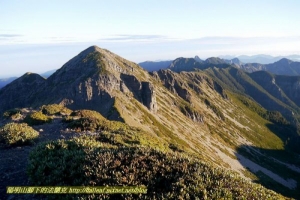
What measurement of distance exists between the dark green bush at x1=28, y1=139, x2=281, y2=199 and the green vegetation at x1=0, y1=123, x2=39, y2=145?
22.6 feet

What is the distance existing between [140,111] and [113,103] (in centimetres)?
2505

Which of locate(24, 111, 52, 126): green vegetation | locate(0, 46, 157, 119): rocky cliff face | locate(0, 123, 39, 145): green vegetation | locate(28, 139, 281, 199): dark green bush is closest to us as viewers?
locate(28, 139, 281, 199): dark green bush

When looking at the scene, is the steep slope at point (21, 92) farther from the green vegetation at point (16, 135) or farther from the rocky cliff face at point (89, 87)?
the green vegetation at point (16, 135)

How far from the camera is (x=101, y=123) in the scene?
3039 cm

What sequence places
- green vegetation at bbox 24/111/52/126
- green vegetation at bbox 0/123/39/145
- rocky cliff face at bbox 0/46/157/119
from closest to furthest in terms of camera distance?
green vegetation at bbox 0/123/39/145, green vegetation at bbox 24/111/52/126, rocky cliff face at bbox 0/46/157/119

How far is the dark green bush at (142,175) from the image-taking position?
36.8 feet

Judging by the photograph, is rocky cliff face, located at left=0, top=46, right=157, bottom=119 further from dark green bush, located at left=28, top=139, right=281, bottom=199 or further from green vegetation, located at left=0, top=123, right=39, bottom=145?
dark green bush, located at left=28, top=139, right=281, bottom=199

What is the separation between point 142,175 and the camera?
41.1 feet

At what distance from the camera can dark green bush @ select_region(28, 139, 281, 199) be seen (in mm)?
11205

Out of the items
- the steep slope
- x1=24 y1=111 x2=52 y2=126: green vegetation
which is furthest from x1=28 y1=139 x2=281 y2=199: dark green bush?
the steep slope

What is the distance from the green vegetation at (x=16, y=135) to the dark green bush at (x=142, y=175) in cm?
690

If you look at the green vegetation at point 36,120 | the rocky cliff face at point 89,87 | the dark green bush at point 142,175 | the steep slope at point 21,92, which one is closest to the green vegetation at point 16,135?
the dark green bush at point 142,175

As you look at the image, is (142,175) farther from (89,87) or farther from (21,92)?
(21,92)

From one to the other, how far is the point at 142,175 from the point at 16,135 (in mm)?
14103
